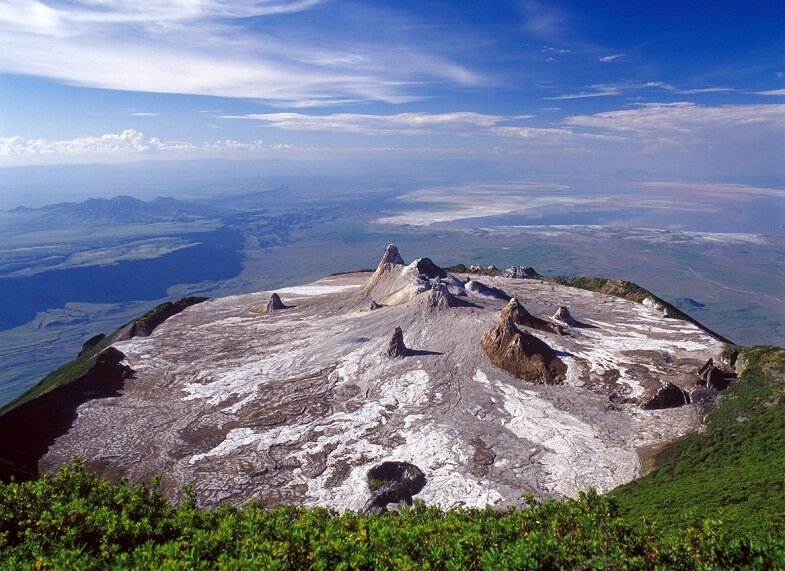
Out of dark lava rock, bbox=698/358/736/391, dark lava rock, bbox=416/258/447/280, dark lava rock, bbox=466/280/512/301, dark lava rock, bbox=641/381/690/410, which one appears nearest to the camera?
dark lava rock, bbox=641/381/690/410

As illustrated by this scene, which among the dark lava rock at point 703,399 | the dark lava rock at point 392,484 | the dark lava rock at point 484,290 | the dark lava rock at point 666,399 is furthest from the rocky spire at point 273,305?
the dark lava rock at point 703,399

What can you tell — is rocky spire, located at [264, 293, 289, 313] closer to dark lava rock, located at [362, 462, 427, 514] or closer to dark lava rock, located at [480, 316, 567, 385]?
dark lava rock, located at [480, 316, 567, 385]

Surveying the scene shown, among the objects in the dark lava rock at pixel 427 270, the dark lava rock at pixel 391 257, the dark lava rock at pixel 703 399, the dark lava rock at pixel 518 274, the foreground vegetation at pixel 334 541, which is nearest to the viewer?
the foreground vegetation at pixel 334 541

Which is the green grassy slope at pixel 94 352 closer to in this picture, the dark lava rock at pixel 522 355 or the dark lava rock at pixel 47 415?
the dark lava rock at pixel 47 415

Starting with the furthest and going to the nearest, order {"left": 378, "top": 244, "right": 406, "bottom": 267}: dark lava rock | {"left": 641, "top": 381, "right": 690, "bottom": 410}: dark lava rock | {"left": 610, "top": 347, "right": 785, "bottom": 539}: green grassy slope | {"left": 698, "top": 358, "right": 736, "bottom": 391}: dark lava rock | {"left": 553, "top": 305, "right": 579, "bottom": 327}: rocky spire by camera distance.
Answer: {"left": 378, "top": 244, "right": 406, "bottom": 267}: dark lava rock < {"left": 553, "top": 305, "right": 579, "bottom": 327}: rocky spire < {"left": 698, "top": 358, "right": 736, "bottom": 391}: dark lava rock < {"left": 641, "top": 381, "right": 690, "bottom": 410}: dark lava rock < {"left": 610, "top": 347, "right": 785, "bottom": 539}: green grassy slope

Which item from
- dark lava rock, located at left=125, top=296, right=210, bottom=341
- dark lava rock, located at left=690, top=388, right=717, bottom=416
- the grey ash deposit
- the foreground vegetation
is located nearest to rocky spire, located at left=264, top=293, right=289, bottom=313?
the grey ash deposit

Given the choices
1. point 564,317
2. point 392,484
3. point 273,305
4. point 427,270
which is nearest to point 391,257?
point 427,270

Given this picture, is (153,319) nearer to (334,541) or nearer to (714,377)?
(334,541)
